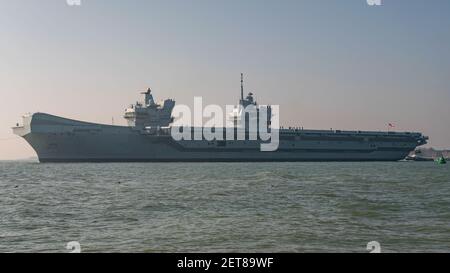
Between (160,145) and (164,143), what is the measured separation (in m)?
0.73

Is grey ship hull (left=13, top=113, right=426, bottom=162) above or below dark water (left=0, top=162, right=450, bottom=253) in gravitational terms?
above

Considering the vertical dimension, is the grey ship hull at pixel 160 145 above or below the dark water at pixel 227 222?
above

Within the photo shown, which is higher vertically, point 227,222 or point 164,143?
point 164,143

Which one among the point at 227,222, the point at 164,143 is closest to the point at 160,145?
the point at 164,143

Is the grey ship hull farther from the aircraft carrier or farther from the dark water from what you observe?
the dark water

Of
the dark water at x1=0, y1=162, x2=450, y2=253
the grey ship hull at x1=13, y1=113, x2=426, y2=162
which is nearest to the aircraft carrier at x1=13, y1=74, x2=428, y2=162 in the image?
the grey ship hull at x1=13, y1=113, x2=426, y2=162

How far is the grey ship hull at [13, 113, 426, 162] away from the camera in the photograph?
7681cm

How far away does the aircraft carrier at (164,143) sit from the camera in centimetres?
7694

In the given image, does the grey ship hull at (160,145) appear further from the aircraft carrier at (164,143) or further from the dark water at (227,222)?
the dark water at (227,222)

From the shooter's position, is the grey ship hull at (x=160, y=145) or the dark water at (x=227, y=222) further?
the grey ship hull at (x=160, y=145)

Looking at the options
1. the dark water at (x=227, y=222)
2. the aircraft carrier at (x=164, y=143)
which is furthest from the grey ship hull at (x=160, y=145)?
the dark water at (x=227, y=222)

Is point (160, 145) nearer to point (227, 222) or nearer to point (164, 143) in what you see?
point (164, 143)

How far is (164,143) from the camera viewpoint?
81.1m
